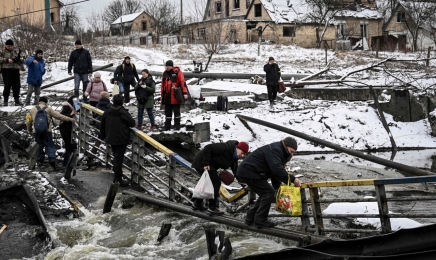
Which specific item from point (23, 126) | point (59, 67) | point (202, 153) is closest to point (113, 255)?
point (202, 153)

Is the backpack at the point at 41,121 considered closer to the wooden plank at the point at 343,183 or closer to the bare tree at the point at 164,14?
the wooden plank at the point at 343,183

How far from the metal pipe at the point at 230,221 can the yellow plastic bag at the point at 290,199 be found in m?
0.27

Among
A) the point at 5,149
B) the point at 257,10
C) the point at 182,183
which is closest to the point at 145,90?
the point at 5,149

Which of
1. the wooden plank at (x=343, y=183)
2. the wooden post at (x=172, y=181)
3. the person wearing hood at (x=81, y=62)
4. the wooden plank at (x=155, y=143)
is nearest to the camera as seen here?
the wooden plank at (x=343, y=183)

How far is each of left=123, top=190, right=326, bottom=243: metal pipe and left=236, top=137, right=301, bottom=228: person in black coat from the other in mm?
128

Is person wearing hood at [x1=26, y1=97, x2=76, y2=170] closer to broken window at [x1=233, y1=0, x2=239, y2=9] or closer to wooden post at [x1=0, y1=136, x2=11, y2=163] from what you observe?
wooden post at [x1=0, y1=136, x2=11, y2=163]

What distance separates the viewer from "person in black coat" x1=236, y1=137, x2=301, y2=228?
25.7ft

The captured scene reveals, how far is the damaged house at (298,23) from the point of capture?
172 ft

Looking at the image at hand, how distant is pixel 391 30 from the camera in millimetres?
62625

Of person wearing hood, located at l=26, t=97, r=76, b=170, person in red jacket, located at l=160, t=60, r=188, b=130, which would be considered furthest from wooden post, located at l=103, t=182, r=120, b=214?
person in red jacket, located at l=160, t=60, r=188, b=130

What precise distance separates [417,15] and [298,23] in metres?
12.3

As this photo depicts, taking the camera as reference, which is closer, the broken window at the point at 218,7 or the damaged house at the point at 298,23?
the damaged house at the point at 298,23

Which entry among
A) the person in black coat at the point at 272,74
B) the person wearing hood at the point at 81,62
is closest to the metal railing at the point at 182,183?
the person wearing hood at the point at 81,62

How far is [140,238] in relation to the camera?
8797 mm
